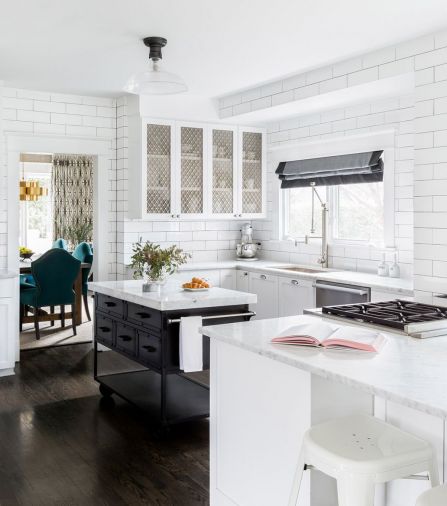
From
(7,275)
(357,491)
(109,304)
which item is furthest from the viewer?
(7,275)

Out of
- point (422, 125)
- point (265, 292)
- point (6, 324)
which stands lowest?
point (6, 324)

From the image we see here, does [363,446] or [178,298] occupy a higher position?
[178,298]

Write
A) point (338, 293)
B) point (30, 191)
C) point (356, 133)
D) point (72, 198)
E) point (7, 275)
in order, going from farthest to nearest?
1. point (72, 198)
2. point (30, 191)
3. point (356, 133)
4. point (7, 275)
5. point (338, 293)

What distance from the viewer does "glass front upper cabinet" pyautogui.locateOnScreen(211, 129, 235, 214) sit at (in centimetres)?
664

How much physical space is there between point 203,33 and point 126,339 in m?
2.18

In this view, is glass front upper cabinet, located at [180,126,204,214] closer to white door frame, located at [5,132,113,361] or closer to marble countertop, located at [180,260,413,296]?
marble countertop, located at [180,260,413,296]

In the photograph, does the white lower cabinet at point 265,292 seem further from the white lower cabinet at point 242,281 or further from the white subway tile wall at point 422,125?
the white subway tile wall at point 422,125

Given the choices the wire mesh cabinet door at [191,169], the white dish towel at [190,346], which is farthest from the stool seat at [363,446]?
the wire mesh cabinet door at [191,169]

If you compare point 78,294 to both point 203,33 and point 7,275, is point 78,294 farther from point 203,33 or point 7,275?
point 203,33

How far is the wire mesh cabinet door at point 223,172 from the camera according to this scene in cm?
661

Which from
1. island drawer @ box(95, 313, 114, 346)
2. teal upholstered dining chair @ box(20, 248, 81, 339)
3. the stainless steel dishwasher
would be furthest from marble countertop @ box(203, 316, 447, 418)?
teal upholstered dining chair @ box(20, 248, 81, 339)

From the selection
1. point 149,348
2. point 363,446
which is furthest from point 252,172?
point 363,446

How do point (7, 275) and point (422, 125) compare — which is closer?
point (422, 125)

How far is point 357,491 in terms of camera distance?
71.9 inches
